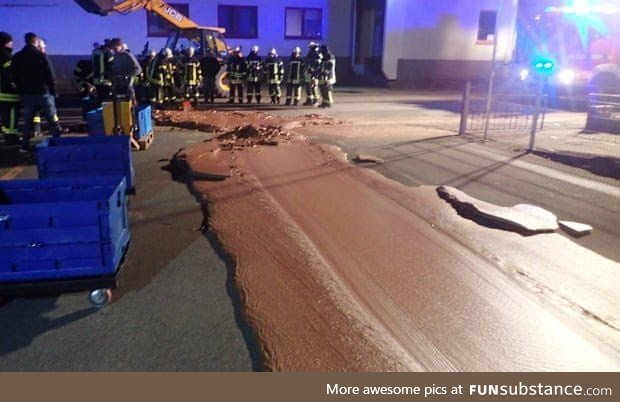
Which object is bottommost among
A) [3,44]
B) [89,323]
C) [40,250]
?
[89,323]

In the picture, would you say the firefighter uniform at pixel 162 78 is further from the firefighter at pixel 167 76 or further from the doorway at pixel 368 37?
the doorway at pixel 368 37

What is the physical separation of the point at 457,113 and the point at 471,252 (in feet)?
41.0

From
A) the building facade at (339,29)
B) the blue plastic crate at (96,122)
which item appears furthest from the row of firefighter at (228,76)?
the building facade at (339,29)

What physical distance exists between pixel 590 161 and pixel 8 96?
34.7 feet

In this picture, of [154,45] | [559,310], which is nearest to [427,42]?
[154,45]

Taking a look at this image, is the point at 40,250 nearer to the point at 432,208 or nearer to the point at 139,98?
the point at 432,208

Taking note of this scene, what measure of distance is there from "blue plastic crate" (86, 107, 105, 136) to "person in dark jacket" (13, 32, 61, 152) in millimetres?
697

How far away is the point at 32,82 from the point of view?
916 cm

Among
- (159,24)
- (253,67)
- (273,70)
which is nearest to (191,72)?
(253,67)

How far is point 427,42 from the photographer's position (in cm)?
2670

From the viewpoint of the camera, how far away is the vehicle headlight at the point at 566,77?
1864 cm

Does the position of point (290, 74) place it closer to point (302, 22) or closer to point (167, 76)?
point (167, 76)

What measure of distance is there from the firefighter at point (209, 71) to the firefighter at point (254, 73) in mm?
1015

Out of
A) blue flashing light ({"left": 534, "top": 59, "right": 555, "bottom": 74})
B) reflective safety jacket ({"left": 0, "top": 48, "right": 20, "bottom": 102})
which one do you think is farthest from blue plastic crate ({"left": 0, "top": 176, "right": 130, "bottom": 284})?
blue flashing light ({"left": 534, "top": 59, "right": 555, "bottom": 74})
